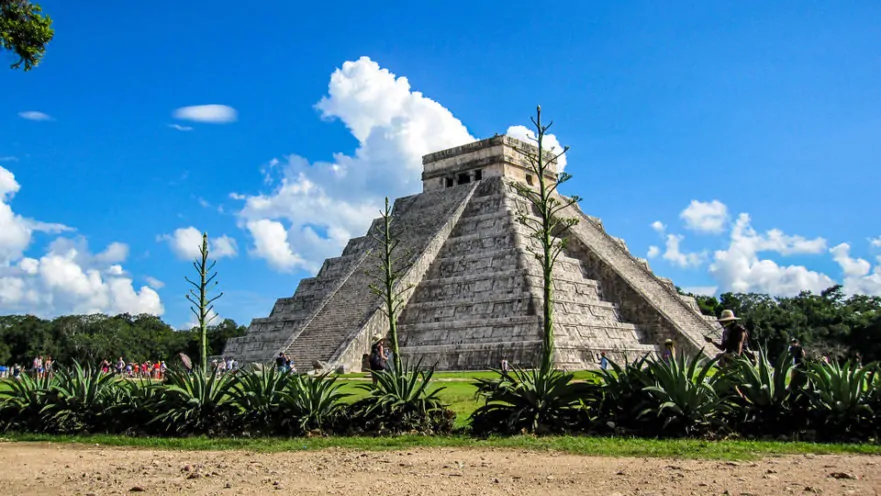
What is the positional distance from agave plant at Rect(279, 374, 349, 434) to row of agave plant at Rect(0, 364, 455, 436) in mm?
11

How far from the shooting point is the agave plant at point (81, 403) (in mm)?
9375

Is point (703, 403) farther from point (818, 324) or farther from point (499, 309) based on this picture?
point (818, 324)

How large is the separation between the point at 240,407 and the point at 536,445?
3581mm

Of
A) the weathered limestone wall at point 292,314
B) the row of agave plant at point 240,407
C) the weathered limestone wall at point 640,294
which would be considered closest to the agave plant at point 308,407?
the row of agave plant at point 240,407

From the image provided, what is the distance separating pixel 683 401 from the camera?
7270 mm

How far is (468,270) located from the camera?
933 inches

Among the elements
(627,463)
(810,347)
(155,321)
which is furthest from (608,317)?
(155,321)

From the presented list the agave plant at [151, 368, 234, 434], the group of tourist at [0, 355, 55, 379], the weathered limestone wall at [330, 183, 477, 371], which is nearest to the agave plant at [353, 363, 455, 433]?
the agave plant at [151, 368, 234, 434]

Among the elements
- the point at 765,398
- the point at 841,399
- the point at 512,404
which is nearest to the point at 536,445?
the point at 512,404

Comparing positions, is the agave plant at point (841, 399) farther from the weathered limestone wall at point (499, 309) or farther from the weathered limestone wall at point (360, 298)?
the weathered limestone wall at point (360, 298)

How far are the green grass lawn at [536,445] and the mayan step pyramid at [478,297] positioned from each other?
35.3 ft

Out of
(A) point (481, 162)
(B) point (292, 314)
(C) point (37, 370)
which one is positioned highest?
(A) point (481, 162)

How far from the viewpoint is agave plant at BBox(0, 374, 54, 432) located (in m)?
9.65

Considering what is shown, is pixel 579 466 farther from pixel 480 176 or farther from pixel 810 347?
pixel 810 347
